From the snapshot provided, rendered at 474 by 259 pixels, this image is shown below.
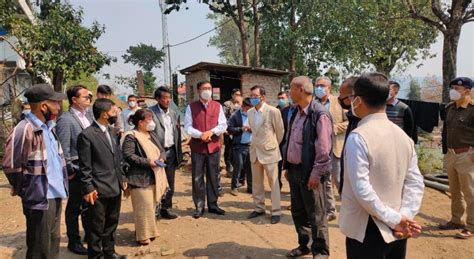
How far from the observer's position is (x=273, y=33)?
18.0m

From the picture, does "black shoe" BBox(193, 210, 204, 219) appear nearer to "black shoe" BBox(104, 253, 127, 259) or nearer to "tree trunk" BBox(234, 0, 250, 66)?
"black shoe" BBox(104, 253, 127, 259)

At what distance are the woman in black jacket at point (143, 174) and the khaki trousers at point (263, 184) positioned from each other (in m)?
1.56

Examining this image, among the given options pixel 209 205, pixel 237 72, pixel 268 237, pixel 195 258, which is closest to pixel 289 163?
pixel 268 237

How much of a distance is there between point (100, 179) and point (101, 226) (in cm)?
52

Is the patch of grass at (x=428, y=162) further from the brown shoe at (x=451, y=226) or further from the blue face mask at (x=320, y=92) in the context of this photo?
the blue face mask at (x=320, y=92)

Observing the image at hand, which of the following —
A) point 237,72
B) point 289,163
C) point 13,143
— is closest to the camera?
point 13,143

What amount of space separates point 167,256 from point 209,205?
158 centimetres

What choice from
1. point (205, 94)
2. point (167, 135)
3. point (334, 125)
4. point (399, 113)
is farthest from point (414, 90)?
point (167, 135)

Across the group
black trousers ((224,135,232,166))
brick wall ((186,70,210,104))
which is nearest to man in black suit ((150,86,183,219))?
black trousers ((224,135,232,166))

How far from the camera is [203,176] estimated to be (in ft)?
18.6

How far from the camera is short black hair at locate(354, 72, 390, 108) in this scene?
2197mm

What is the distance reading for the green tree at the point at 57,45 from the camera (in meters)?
9.48

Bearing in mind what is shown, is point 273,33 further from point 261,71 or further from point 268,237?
point 268,237

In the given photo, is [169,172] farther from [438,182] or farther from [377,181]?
[438,182]
